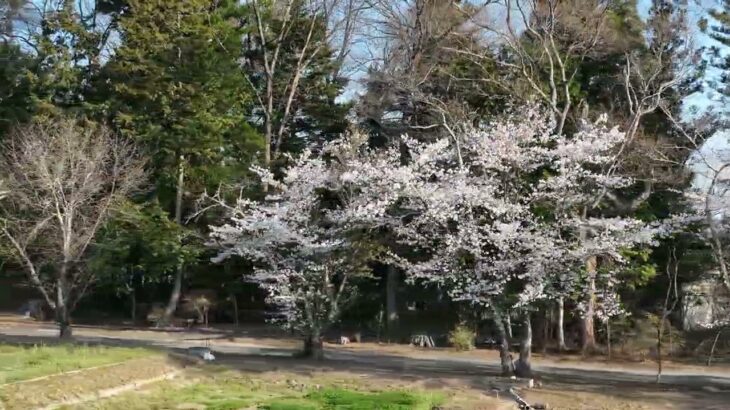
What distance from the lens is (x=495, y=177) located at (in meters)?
18.0

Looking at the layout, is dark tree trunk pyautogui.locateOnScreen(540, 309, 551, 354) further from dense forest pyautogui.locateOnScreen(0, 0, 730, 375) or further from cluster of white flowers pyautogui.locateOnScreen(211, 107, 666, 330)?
cluster of white flowers pyautogui.locateOnScreen(211, 107, 666, 330)

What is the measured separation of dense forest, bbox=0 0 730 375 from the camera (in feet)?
58.3

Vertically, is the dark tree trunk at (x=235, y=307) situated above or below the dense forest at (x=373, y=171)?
below

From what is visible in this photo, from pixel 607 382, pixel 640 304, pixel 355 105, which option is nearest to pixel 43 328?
pixel 355 105

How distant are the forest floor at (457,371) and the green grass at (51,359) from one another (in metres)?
2.87

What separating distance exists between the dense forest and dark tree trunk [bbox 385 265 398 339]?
4.2 inches

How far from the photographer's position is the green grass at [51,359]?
1209 cm

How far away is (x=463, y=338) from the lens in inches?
1014

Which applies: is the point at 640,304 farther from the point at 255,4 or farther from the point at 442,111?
the point at 255,4

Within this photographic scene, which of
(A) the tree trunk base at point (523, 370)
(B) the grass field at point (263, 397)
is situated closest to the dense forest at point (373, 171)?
(A) the tree trunk base at point (523, 370)

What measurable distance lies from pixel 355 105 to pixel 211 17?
7690mm

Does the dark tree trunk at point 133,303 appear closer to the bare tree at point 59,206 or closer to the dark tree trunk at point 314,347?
the bare tree at point 59,206

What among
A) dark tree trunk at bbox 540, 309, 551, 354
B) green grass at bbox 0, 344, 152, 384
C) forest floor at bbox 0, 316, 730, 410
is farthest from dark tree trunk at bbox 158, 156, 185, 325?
green grass at bbox 0, 344, 152, 384

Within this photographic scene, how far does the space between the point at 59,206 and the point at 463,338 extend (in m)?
13.4
